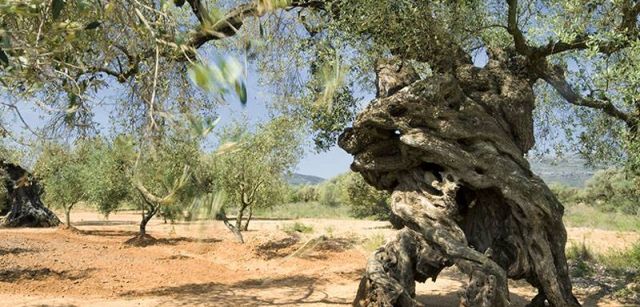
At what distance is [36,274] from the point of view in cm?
1332

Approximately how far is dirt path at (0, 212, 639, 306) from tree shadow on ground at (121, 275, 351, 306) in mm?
21

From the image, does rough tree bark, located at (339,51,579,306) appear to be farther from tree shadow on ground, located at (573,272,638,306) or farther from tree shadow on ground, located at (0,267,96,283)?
tree shadow on ground, located at (0,267,96,283)

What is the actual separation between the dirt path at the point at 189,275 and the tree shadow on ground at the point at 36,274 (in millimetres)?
23

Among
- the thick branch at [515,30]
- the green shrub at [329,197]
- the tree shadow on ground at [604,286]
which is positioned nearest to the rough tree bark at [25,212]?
the thick branch at [515,30]

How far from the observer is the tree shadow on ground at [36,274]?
42.0 ft

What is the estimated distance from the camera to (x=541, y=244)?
8.16 m

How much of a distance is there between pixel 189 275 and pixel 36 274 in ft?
12.6

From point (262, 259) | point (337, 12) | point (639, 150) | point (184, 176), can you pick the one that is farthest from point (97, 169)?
point (184, 176)

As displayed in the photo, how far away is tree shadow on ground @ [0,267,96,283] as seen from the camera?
504 inches

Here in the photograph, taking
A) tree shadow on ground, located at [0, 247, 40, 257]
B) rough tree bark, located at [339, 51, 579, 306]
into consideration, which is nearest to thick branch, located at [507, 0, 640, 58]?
rough tree bark, located at [339, 51, 579, 306]

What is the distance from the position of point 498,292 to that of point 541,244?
4.46ft

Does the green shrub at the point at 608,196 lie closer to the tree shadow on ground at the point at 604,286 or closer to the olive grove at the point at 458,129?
the tree shadow on ground at the point at 604,286

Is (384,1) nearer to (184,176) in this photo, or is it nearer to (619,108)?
(619,108)

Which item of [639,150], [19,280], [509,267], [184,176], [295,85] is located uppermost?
[295,85]
